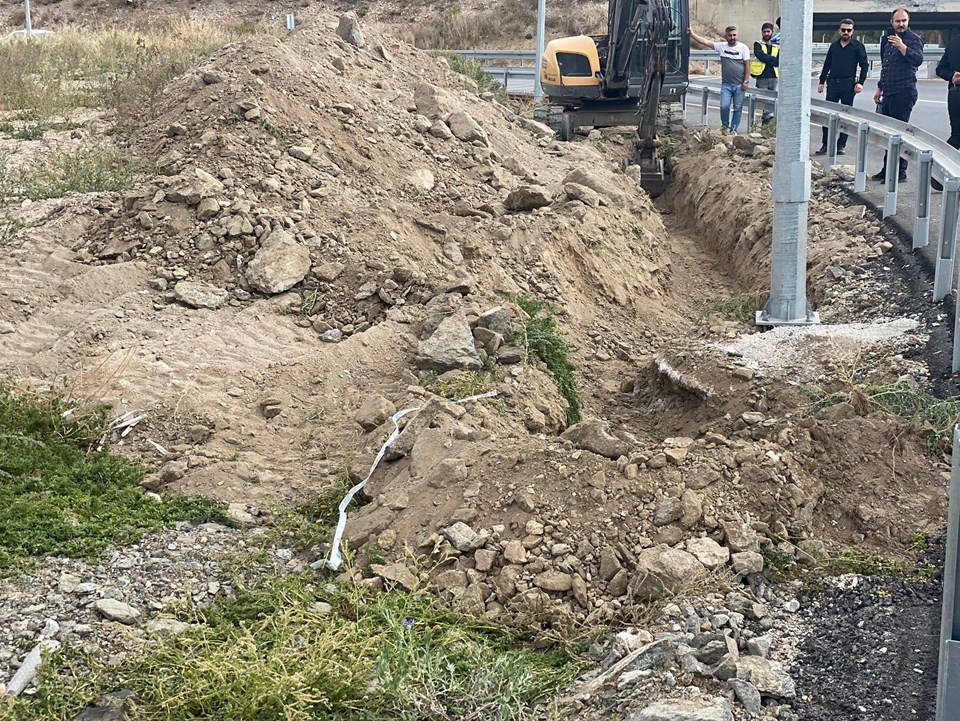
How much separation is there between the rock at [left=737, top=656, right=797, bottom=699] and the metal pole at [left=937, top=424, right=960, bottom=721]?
0.87 metres

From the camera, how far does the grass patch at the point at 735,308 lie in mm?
10217

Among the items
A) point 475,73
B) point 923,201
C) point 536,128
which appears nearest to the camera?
point 923,201

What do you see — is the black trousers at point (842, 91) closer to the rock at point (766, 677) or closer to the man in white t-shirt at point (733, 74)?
the man in white t-shirt at point (733, 74)

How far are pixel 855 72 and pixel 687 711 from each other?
12.8m

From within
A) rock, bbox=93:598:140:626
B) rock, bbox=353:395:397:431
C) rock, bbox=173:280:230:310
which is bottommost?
rock, bbox=93:598:140:626

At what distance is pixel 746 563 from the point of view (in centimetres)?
537

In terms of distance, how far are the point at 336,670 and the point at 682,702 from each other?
4.62ft

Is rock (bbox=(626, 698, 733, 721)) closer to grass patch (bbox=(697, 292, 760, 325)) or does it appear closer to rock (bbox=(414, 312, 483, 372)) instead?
rock (bbox=(414, 312, 483, 372))

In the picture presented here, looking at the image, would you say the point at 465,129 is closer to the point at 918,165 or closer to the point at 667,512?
the point at 918,165

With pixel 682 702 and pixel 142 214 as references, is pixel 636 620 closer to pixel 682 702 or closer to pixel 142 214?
pixel 682 702

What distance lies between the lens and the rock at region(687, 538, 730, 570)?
Answer: 211 inches

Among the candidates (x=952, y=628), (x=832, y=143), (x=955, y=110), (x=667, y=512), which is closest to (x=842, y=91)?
(x=832, y=143)

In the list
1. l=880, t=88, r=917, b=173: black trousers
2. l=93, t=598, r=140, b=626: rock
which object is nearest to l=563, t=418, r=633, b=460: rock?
l=93, t=598, r=140, b=626: rock

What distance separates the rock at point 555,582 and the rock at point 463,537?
39cm
